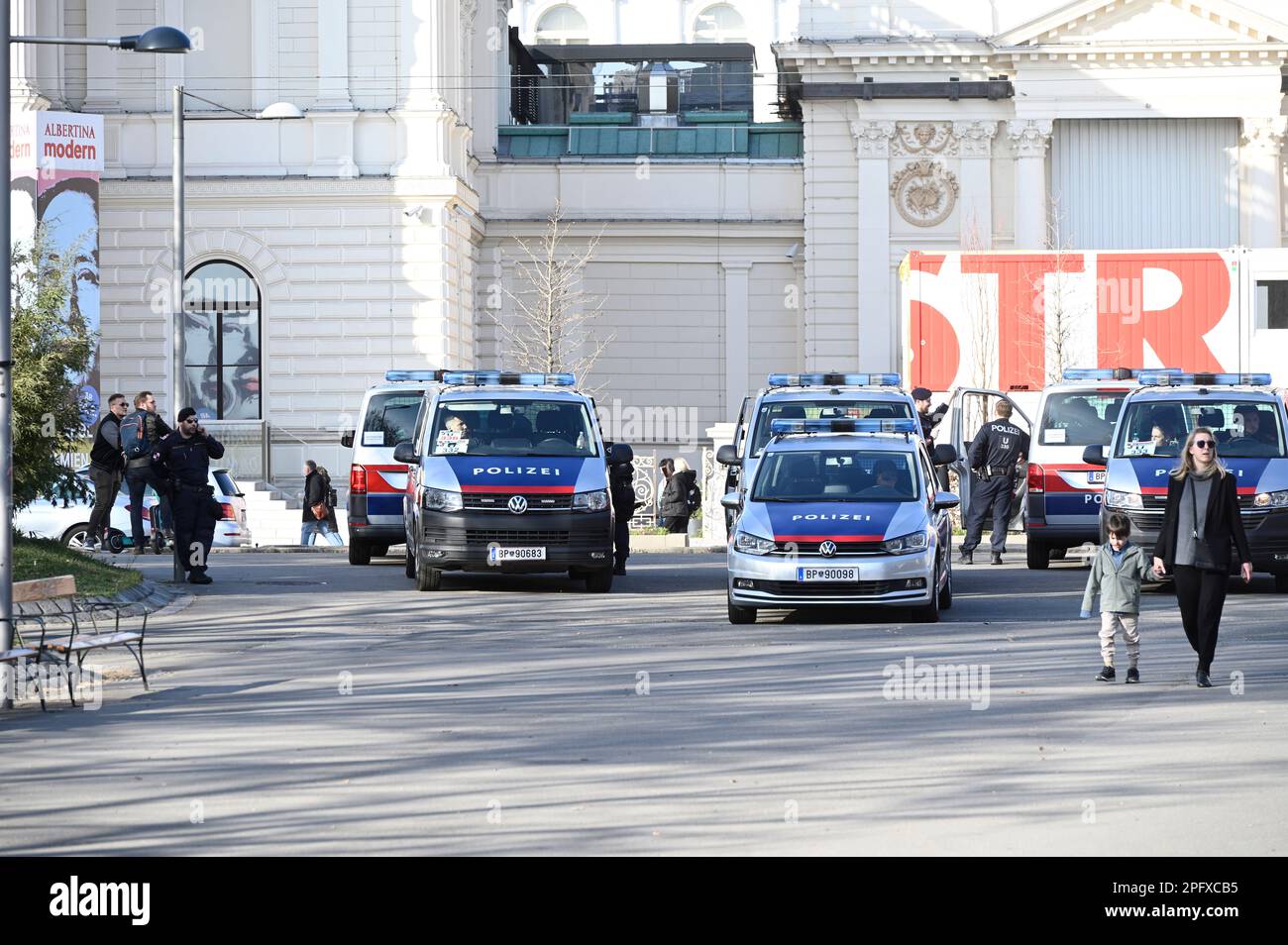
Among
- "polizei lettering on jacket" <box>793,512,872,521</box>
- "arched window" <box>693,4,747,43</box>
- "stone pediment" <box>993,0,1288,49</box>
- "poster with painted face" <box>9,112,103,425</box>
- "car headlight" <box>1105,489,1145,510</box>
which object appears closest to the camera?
"polizei lettering on jacket" <box>793,512,872,521</box>

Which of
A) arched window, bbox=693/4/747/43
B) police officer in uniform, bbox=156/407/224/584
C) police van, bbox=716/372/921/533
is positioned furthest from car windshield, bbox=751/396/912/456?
arched window, bbox=693/4/747/43

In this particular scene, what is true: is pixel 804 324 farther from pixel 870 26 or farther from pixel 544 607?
pixel 544 607

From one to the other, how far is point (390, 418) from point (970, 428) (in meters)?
11.6

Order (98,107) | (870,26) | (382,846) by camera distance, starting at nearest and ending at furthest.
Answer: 1. (382,846)
2. (98,107)
3. (870,26)

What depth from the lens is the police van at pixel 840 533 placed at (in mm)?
18297

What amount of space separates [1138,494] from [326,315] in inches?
981

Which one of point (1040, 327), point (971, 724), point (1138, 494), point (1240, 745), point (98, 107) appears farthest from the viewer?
point (98, 107)

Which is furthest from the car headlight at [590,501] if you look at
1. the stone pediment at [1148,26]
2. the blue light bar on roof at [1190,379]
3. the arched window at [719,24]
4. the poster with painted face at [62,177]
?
the arched window at [719,24]

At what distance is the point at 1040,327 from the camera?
3806 cm

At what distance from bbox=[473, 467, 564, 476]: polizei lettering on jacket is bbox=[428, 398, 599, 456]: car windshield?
20.0 inches

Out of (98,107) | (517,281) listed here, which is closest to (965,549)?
(98,107)

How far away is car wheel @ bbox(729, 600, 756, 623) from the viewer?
1850cm

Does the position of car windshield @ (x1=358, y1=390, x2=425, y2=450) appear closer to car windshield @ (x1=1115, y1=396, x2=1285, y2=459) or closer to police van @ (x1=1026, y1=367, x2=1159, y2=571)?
police van @ (x1=1026, y1=367, x2=1159, y2=571)

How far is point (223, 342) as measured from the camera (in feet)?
145
